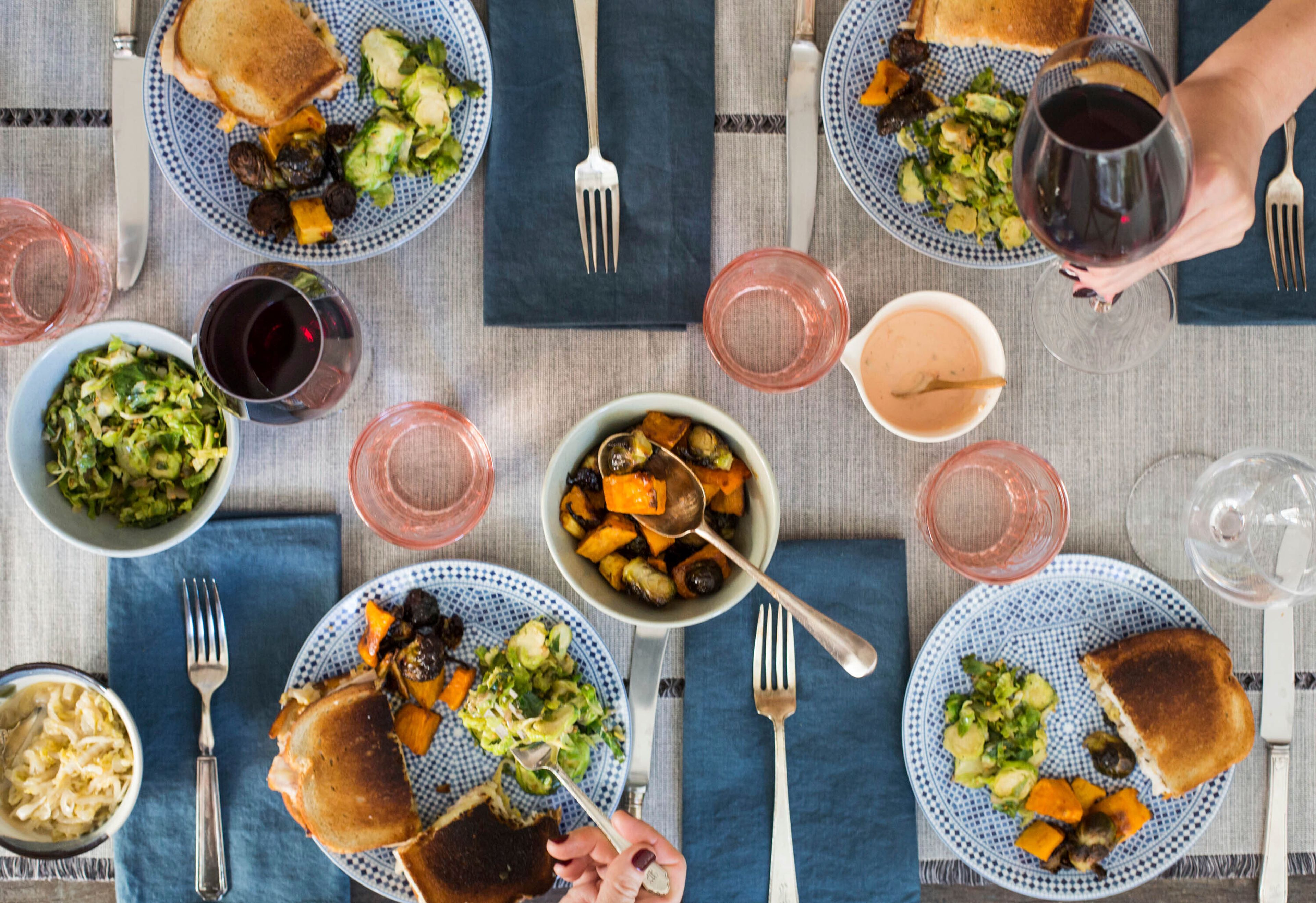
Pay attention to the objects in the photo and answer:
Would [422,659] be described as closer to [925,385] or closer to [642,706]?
[642,706]

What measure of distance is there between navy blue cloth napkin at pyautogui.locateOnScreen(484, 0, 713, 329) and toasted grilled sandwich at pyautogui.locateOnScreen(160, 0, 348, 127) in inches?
13.6

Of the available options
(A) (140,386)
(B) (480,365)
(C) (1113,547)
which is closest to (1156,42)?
(C) (1113,547)

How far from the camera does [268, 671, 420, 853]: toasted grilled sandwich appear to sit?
1.57 meters

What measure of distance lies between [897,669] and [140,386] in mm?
1491

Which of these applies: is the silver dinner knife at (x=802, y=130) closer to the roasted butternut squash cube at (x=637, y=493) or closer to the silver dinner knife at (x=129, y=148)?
the roasted butternut squash cube at (x=637, y=493)

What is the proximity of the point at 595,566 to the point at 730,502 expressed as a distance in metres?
0.26

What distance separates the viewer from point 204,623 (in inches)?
65.4

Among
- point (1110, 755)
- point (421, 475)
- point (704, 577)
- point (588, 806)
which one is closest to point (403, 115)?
point (421, 475)

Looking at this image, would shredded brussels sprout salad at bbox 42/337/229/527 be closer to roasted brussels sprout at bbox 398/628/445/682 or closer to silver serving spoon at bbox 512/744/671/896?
roasted brussels sprout at bbox 398/628/445/682

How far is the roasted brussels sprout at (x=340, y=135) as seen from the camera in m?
1.64

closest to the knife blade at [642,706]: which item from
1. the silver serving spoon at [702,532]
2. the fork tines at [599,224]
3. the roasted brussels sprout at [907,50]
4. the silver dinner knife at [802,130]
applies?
the silver serving spoon at [702,532]

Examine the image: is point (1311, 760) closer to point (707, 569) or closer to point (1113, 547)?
point (1113, 547)

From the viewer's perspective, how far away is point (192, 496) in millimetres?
1604

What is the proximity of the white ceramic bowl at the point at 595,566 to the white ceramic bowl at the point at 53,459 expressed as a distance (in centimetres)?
61
